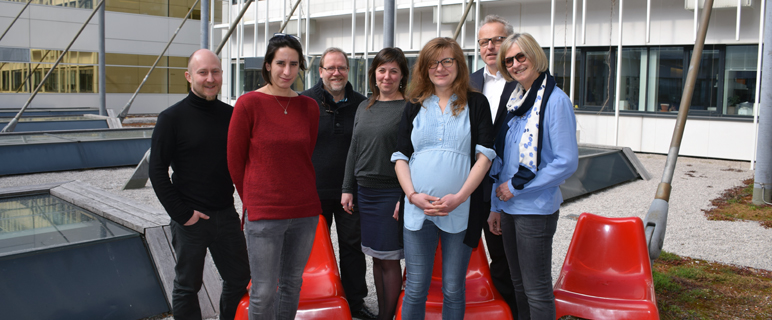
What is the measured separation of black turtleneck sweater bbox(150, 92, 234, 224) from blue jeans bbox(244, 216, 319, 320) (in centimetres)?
34

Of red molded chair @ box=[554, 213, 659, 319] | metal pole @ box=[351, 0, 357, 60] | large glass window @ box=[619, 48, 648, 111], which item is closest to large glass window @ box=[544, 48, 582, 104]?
large glass window @ box=[619, 48, 648, 111]

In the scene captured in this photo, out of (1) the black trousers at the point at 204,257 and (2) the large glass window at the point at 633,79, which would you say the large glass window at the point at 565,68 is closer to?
(2) the large glass window at the point at 633,79

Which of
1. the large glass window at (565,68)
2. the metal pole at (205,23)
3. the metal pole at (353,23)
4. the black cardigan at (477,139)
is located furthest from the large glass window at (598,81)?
the black cardigan at (477,139)

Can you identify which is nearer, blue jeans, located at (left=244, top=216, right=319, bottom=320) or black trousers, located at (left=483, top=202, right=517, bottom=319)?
blue jeans, located at (left=244, top=216, right=319, bottom=320)

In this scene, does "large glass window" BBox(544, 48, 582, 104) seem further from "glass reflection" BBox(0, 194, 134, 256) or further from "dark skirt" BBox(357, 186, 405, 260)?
"dark skirt" BBox(357, 186, 405, 260)

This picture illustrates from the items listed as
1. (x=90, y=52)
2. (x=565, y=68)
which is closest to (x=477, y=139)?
(x=565, y=68)

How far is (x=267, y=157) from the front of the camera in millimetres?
2549

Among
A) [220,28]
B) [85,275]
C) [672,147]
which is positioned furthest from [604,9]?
[220,28]

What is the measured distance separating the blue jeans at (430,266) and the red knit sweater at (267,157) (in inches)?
21.0

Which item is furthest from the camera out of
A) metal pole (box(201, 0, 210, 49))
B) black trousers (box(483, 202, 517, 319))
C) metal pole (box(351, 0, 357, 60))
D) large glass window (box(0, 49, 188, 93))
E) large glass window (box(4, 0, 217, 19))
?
large glass window (box(4, 0, 217, 19))

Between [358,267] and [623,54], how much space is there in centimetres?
1159

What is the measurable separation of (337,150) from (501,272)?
1.21 meters

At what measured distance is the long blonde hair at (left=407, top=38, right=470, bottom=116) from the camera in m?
2.67

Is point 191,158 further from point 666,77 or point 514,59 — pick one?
point 666,77
